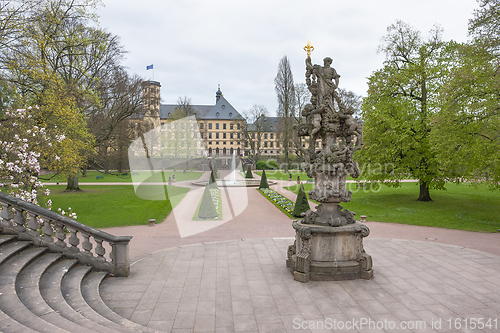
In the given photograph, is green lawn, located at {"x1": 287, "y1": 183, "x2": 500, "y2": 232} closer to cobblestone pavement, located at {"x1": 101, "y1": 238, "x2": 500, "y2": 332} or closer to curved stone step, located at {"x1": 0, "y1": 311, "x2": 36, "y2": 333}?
cobblestone pavement, located at {"x1": 101, "y1": 238, "x2": 500, "y2": 332}

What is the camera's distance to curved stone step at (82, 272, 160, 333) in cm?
487

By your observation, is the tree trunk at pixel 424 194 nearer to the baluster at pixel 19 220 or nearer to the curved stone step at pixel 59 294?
the curved stone step at pixel 59 294

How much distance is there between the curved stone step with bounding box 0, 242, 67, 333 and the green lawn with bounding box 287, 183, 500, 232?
15.2 meters

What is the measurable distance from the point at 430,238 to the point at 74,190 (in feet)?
89.6

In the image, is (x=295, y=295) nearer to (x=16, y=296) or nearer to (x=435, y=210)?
(x=16, y=296)

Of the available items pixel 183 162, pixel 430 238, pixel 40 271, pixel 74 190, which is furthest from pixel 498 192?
pixel 183 162

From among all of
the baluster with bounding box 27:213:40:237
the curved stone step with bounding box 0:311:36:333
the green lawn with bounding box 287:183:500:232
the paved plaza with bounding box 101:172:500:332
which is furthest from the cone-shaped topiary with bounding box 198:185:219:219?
the curved stone step with bounding box 0:311:36:333

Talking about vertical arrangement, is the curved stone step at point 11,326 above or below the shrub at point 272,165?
below

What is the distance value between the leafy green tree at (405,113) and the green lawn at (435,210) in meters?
1.58

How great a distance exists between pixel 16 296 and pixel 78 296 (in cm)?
107

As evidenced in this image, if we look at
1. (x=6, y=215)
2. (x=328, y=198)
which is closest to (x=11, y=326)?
(x=6, y=215)

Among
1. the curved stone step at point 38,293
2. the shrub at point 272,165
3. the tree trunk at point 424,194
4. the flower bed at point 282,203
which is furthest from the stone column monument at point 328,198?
the shrub at point 272,165

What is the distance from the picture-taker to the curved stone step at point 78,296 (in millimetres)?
4844

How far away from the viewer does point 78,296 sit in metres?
5.75
